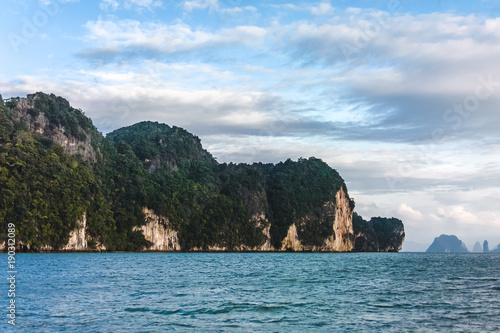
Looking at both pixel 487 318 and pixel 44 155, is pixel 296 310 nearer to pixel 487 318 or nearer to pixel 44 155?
pixel 487 318

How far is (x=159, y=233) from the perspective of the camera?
129375 millimetres

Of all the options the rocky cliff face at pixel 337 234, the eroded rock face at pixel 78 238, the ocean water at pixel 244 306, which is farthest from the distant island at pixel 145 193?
the ocean water at pixel 244 306

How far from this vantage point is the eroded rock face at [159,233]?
12575 centimetres

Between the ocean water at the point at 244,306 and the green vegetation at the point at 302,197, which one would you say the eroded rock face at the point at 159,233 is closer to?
the green vegetation at the point at 302,197

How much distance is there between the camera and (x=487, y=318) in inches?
954

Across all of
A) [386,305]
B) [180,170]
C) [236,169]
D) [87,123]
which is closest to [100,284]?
[386,305]

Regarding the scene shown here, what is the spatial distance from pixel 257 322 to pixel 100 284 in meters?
17.9

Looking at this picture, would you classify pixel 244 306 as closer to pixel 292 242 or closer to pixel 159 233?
pixel 159 233

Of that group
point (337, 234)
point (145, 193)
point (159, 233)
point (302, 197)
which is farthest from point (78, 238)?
point (337, 234)

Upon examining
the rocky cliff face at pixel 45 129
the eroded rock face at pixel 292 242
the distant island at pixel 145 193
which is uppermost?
the rocky cliff face at pixel 45 129

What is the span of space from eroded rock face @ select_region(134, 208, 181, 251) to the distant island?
318mm

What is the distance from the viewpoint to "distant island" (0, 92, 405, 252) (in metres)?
93.4

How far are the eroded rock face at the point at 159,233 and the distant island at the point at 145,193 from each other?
32 cm

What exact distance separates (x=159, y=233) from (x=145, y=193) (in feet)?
35.3
